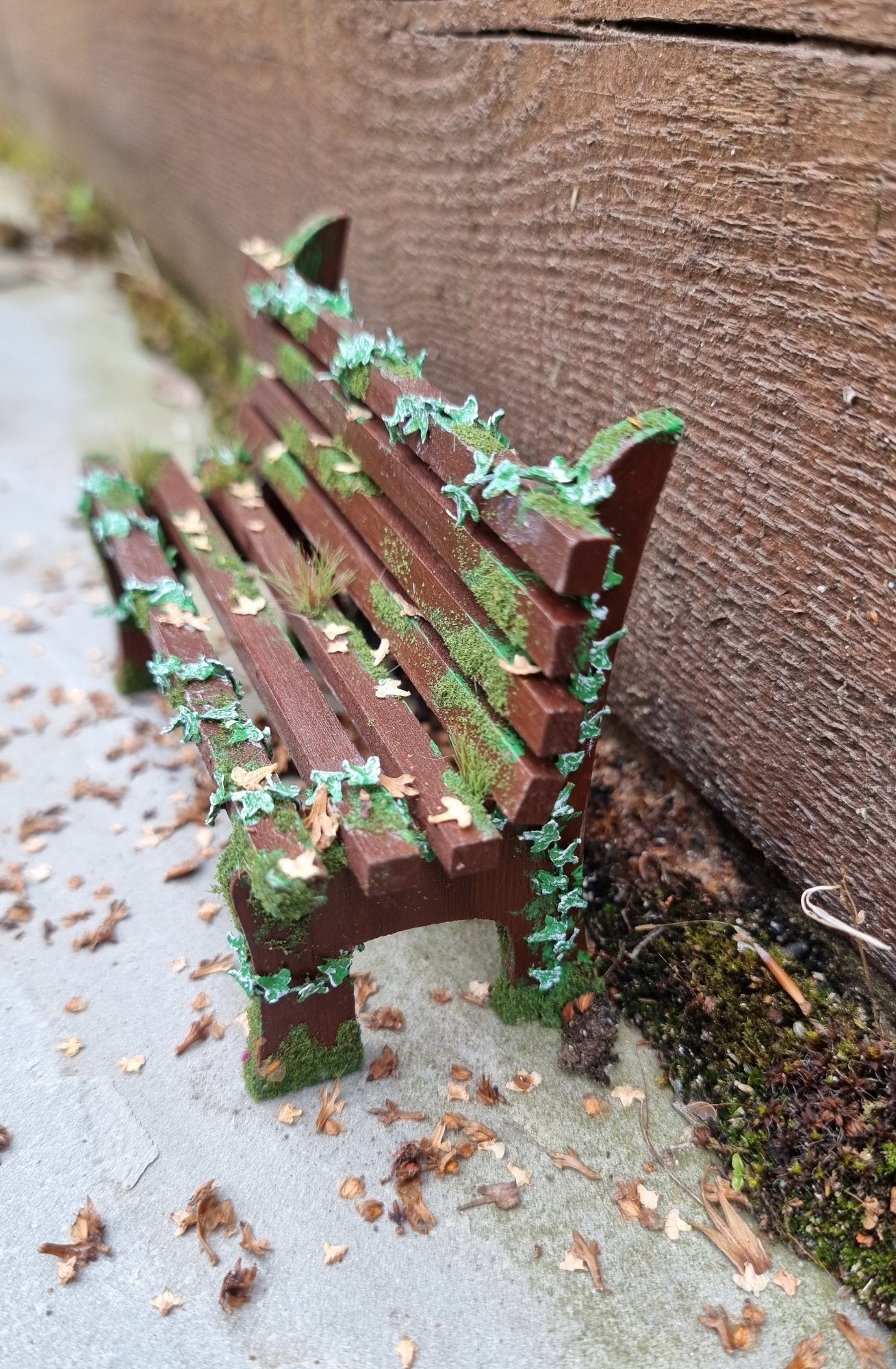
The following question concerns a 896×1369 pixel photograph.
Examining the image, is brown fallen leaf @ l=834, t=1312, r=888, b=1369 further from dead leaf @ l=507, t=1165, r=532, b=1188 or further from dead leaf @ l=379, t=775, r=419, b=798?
dead leaf @ l=379, t=775, r=419, b=798

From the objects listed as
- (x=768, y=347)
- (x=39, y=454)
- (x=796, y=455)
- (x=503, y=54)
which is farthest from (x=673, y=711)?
(x=39, y=454)

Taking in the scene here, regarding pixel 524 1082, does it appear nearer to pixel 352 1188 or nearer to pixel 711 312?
pixel 352 1188

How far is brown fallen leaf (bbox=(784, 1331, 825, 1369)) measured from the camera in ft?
6.23

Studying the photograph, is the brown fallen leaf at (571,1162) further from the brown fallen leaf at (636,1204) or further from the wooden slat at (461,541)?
the wooden slat at (461,541)

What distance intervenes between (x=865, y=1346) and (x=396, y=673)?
184cm

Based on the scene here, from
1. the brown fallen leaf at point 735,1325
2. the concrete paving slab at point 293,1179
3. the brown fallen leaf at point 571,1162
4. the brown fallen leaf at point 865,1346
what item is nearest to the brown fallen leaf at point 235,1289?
the concrete paving slab at point 293,1179

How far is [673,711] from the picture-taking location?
2.82 meters

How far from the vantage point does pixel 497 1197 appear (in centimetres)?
217

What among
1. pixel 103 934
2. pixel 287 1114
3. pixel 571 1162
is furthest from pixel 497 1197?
pixel 103 934

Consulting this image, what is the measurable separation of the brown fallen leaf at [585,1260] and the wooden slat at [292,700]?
2.78ft

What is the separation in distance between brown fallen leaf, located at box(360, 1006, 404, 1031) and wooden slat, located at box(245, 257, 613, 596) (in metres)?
1.26

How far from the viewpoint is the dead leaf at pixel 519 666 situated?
1.95 m

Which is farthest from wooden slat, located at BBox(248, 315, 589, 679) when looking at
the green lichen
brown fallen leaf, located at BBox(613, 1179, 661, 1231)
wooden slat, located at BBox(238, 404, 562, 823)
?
brown fallen leaf, located at BBox(613, 1179, 661, 1231)

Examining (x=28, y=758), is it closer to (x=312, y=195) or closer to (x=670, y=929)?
(x=670, y=929)
